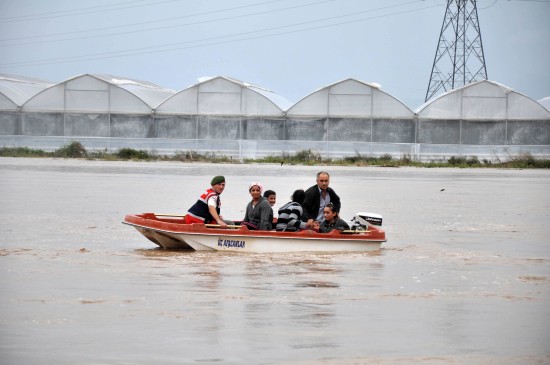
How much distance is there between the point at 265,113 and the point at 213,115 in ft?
8.88

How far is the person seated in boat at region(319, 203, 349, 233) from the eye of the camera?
1838 cm

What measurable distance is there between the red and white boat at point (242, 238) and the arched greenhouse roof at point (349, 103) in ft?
133

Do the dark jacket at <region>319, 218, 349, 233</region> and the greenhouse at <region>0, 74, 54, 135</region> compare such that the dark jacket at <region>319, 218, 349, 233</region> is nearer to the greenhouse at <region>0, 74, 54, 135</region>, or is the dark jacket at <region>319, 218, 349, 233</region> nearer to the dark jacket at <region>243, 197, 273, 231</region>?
the dark jacket at <region>243, 197, 273, 231</region>

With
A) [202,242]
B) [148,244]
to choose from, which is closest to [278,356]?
[202,242]

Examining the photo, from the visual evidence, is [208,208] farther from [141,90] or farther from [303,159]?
[141,90]

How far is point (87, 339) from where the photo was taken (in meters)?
10.5

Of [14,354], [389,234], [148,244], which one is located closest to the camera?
[14,354]

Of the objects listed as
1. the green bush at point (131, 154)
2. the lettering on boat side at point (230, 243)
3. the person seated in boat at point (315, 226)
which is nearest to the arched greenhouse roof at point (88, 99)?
the green bush at point (131, 154)

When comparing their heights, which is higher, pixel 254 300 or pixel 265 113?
pixel 265 113

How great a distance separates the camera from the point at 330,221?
60.9 feet

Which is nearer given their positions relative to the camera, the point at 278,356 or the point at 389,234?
the point at 278,356

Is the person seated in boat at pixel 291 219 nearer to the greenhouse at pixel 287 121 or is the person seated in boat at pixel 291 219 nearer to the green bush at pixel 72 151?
the greenhouse at pixel 287 121

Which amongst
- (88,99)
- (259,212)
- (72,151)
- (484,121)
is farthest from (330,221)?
(88,99)

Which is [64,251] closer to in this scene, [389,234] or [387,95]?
[389,234]
